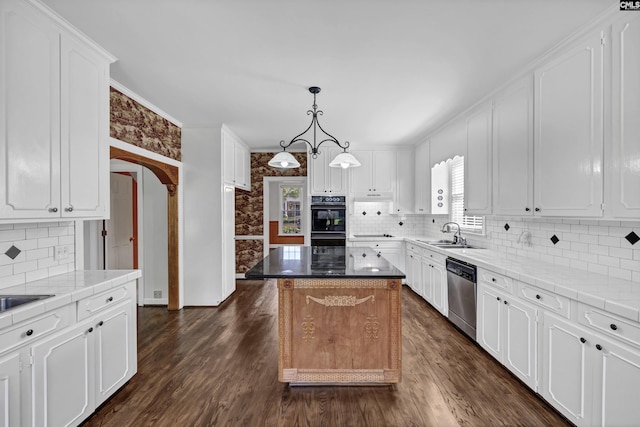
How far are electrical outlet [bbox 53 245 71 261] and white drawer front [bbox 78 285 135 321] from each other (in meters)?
0.55

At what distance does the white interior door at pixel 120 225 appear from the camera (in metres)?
4.48

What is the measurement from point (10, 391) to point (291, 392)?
1.64 m

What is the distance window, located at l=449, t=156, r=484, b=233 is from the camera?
429 centimetres

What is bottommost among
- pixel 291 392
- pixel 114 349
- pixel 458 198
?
pixel 291 392

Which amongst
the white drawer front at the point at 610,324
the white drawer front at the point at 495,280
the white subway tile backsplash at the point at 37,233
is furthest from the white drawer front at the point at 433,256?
the white subway tile backsplash at the point at 37,233

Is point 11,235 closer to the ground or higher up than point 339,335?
higher up

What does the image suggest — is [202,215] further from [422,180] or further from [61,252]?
[422,180]

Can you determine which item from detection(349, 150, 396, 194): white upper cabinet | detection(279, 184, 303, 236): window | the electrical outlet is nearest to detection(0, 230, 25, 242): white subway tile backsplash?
the electrical outlet

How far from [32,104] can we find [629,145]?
11.6 ft

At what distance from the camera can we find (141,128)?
3416 millimetres

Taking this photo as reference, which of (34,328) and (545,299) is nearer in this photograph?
(34,328)

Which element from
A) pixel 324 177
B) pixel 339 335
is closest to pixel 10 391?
pixel 339 335

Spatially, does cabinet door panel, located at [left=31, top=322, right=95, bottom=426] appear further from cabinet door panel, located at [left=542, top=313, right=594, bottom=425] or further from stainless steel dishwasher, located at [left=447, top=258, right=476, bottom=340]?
stainless steel dishwasher, located at [left=447, top=258, right=476, bottom=340]

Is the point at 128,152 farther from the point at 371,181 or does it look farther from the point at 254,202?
the point at 371,181
